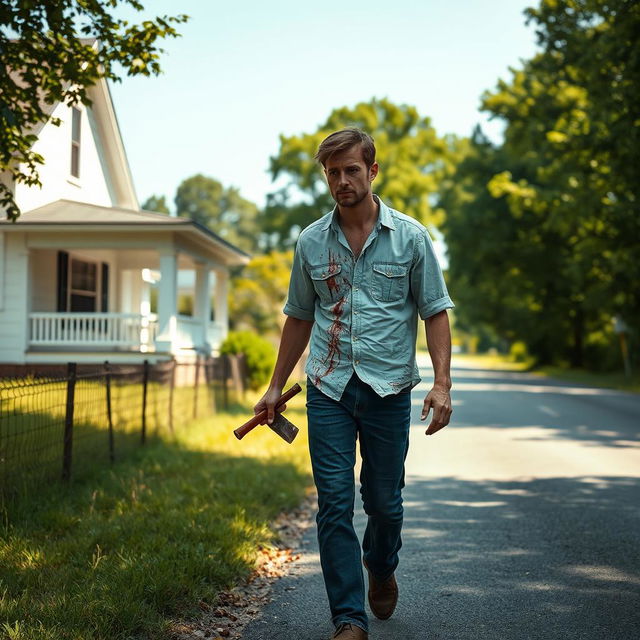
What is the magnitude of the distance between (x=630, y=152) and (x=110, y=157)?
11244 mm

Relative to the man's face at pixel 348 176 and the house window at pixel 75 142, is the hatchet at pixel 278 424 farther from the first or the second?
the house window at pixel 75 142

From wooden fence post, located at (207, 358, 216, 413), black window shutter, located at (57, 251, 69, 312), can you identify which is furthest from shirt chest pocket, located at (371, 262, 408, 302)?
black window shutter, located at (57, 251, 69, 312)

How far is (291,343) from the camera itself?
14.0ft

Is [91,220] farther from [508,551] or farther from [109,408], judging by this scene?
[508,551]

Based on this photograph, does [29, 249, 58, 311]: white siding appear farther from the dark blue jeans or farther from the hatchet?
the dark blue jeans

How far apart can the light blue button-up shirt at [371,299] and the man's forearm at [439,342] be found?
0.06m

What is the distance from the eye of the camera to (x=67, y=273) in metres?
21.0

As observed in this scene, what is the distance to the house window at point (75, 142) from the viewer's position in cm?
1777

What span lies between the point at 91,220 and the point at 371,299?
1525 centimetres

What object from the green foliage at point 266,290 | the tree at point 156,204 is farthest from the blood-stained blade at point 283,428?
the green foliage at point 266,290

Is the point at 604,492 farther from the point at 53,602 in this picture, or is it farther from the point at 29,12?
the point at 29,12

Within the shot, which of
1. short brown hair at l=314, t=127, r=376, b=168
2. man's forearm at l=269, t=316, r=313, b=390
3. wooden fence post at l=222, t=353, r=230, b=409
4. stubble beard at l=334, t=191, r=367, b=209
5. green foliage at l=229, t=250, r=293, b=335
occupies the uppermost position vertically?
green foliage at l=229, t=250, r=293, b=335

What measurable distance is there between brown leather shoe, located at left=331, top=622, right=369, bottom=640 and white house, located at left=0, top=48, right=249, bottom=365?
46.1ft

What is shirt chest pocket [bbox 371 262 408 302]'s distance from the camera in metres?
4.02
